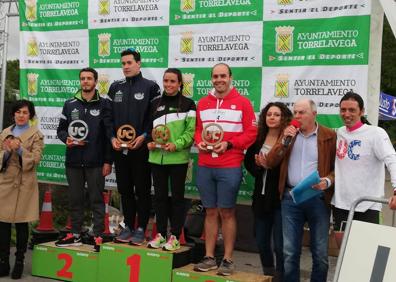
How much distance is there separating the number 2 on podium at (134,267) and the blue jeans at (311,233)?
1.40 metres

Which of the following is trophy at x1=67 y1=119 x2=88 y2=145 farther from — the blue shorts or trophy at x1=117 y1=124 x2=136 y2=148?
the blue shorts

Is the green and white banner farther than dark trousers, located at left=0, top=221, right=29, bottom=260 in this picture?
No

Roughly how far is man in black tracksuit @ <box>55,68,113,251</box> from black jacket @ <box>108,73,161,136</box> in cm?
15

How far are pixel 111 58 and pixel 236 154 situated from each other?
2.41 metres

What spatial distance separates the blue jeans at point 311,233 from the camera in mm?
4078

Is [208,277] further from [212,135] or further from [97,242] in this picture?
[97,242]

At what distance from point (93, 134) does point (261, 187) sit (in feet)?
6.11

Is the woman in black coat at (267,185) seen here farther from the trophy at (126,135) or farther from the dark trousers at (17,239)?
the dark trousers at (17,239)

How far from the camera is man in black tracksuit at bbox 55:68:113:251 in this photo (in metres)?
5.21

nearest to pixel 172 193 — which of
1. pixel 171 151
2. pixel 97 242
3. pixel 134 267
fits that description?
pixel 171 151

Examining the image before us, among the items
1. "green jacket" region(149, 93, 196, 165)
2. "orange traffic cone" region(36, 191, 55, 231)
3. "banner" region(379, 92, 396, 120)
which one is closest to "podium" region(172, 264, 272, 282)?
"green jacket" region(149, 93, 196, 165)

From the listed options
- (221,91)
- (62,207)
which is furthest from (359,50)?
(62,207)

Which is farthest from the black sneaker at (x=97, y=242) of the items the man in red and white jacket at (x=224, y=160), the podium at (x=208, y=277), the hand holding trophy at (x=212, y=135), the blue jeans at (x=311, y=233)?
the blue jeans at (x=311, y=233)

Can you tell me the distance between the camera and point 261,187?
14.7ft
